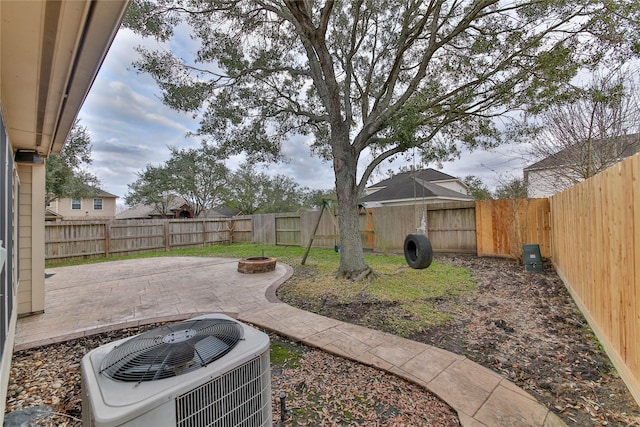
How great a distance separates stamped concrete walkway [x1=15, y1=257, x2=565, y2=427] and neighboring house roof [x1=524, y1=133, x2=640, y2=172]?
7.72m

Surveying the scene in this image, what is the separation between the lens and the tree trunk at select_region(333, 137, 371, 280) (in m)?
5.34

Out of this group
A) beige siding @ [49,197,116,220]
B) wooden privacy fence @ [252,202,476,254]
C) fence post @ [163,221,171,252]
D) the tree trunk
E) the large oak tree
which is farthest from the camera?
beige siding @ [49,197,116,220]

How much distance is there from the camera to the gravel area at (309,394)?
182 cm

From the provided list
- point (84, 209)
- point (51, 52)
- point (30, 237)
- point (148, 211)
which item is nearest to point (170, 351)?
point (51, 52)

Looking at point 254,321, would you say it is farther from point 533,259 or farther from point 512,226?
point 512,226

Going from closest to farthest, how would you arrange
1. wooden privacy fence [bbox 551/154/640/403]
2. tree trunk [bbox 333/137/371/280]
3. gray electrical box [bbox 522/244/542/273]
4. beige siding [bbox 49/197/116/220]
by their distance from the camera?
wooden privacy fence [bbox 551/154/640/403], tree trunk [bbox 333/137/371/280], gray electrical box [bbox 522/244/542/273], beige siding [bbox 49/197/116/220]

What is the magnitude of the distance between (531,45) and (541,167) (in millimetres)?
5140

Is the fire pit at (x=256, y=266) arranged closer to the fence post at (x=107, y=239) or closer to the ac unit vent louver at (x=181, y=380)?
the ac unit vent louver at (x=181, y=380)

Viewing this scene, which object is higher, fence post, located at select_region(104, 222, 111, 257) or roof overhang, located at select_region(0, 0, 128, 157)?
roof overhang, located at select_region(0, 0, 128, 157)

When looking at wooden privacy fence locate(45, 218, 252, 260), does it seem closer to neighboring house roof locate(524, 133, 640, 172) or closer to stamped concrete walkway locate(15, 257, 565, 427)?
stamped concrete walkway locate(15, 257, 565, 427)

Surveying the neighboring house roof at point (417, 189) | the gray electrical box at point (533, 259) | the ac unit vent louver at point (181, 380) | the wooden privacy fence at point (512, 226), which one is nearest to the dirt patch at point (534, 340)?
the gray electrical box at point (533, 259)

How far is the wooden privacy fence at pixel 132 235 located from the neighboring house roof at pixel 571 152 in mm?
11827

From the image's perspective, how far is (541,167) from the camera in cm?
825

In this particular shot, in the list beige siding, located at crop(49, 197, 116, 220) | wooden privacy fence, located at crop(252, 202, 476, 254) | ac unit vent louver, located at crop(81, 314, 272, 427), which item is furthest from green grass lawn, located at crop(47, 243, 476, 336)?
beige siding, located at crop(49, 197, 116, 220)
